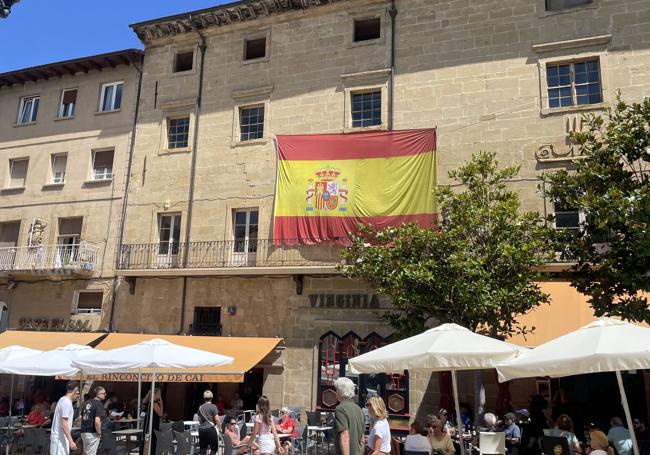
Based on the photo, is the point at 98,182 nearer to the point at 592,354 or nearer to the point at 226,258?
the point at 226,258

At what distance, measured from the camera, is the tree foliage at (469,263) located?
35.6ft

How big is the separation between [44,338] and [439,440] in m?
13.7

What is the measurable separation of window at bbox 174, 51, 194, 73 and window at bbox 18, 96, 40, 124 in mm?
6414

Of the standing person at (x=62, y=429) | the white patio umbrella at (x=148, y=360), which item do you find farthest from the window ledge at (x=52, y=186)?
the standing person at (x=62, y=429)

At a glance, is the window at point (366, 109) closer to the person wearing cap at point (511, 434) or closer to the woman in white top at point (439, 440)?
the person wearing cap at point (511, 434)

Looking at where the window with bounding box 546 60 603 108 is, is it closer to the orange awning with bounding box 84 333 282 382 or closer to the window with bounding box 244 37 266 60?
the window with bounding box 244 37 266 60

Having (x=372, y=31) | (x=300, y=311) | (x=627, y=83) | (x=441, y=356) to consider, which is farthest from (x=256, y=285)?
(x=627, y=83)

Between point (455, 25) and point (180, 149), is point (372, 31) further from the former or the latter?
point (180, 149)

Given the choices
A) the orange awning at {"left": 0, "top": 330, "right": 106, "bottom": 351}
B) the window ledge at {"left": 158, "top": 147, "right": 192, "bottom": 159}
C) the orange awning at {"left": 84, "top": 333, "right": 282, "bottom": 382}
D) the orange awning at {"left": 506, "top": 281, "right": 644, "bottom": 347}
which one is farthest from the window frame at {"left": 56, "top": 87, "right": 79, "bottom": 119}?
the orange awning at {"left": 506, "top": 281, "right": 644, "bottom": 347}

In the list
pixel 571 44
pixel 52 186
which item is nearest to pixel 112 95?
pixel 52 186

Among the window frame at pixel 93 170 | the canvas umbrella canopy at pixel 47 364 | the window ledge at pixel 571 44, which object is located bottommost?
the canvas umbrella canopy at pixel 47 364

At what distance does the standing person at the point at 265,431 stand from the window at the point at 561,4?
13570mm

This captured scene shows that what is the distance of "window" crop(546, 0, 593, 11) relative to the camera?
1551 centimetres

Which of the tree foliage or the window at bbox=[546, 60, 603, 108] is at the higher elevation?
the window at bbox=[546, 60, 603, 108]
